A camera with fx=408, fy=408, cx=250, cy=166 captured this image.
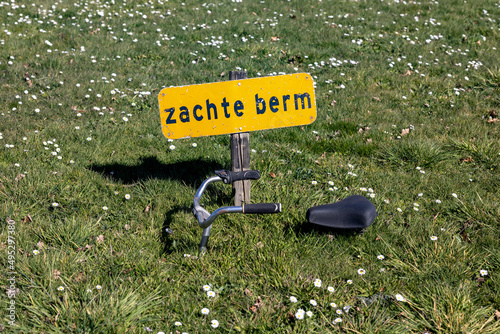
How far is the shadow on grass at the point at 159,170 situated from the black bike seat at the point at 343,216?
151 cm

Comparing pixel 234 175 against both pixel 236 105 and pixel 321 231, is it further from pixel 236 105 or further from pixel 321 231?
pixel 321 231

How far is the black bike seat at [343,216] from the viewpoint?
304 centimetres

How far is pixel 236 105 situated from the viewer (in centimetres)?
326

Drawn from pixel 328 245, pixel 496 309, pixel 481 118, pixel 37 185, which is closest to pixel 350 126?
pixel 481 118

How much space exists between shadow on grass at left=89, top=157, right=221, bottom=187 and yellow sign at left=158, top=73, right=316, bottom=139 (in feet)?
3.46

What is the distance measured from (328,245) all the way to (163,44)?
19.9 feet

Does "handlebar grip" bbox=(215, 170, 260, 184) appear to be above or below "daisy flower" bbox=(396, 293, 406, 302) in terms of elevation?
above

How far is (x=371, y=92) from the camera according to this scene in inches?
263

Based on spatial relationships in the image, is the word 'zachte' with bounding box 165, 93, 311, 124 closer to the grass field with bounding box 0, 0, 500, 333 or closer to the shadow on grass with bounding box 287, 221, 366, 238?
the grass field with bounding box 0, 0, 500, 333

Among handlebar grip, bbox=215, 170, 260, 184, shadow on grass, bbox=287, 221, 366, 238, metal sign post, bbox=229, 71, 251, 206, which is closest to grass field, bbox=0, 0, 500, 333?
shadow on grass, bbox=287, 221, 366, 238

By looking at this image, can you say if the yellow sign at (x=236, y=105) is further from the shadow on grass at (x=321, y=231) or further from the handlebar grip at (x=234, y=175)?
the shadow on grass at (x=321, y=231)

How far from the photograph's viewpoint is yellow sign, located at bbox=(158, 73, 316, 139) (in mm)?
3207

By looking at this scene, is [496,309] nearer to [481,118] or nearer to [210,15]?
[481,118]

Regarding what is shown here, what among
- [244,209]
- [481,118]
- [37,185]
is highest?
[244,209]
